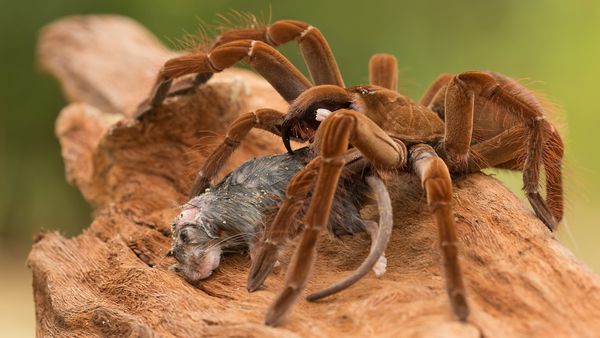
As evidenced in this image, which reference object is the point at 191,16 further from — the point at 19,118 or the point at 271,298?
the point at 271,298

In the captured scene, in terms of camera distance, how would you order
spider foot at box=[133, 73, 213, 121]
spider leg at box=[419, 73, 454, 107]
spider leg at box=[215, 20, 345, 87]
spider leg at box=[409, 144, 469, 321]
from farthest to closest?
1. spider foot at box=[133, 73, 213, 121]
2. spider leg at box=[419, 73, 454, 107]
3. spider leg at box=[215, 20, 345, 87]
4. spider leg at box=[409, 144, 469, 321]

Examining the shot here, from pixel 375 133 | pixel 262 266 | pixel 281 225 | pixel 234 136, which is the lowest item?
pixel 262 266

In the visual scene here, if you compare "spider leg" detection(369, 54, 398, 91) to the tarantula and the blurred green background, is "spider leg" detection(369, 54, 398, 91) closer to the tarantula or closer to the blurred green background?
the tarantula

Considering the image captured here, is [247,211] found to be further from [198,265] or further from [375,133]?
[375,133]

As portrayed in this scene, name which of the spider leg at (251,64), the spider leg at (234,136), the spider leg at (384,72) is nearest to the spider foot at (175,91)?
the spider leg at (251,64)


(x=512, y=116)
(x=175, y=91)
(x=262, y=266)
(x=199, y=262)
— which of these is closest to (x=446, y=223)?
(x=262, y=266)

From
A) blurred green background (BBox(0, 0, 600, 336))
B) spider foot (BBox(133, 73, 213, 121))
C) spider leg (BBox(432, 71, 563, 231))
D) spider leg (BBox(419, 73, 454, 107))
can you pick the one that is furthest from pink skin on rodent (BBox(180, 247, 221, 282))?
blurred green background (BBox(0, 0, 600, 336))

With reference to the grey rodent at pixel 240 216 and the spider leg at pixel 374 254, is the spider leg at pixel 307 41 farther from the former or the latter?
the spider leg at pixel 374 254

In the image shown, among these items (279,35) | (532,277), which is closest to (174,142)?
(279,35)
